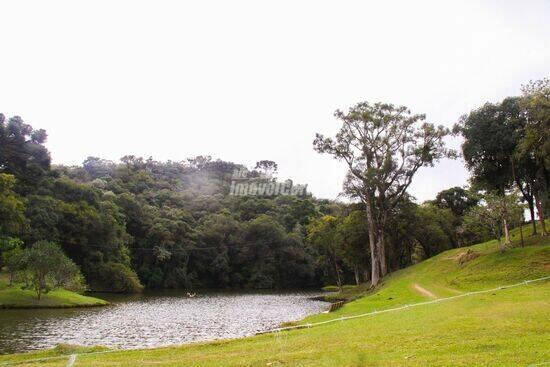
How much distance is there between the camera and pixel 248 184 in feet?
564

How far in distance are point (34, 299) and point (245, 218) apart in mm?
87648

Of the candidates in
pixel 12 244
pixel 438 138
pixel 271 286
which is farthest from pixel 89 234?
pixel 438 138

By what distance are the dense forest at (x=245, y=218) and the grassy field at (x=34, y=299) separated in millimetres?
6979

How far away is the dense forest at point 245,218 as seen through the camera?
4734 cm

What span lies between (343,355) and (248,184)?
157999mm

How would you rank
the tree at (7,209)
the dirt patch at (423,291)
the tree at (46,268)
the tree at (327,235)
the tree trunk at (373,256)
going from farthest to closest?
the tree at (327,235) → the tree at (7,209) → the tree trunk at (373,256) → the tree at (46,268) → the dirt patch at (423,291)

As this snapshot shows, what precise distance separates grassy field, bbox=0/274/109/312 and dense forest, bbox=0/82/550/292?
6.98 meters

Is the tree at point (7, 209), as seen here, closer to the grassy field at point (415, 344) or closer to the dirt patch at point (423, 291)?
the grassy field at point (415, 344)

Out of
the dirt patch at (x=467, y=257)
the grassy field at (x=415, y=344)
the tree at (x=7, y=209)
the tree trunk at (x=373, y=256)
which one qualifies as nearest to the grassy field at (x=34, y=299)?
the tree at (x=7, y=209)

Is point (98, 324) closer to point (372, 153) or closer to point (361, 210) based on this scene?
point (372, 153)

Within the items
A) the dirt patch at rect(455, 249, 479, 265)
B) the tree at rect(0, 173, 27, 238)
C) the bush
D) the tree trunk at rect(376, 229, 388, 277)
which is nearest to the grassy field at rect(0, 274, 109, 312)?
the tree at rect(0, 173, 27, 238)

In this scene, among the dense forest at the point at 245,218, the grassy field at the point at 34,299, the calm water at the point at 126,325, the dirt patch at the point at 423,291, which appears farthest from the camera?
the grassy field at the point at 34,299

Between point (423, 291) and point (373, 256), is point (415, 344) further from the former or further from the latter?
point (373, 256)

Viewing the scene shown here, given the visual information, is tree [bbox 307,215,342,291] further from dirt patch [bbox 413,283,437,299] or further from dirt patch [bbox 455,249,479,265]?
dirt patch [bbox 413,283,437,299]
